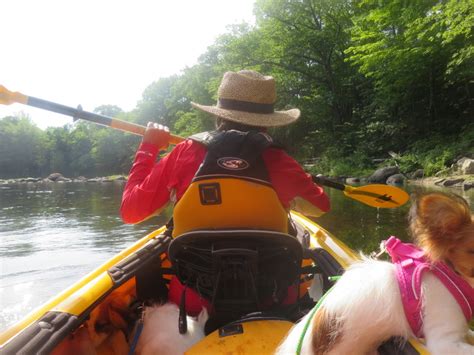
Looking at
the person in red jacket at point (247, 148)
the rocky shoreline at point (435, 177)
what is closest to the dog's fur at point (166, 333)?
the person in red jacket at point (247, 148)

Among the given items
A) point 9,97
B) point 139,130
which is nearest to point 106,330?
point 139,130

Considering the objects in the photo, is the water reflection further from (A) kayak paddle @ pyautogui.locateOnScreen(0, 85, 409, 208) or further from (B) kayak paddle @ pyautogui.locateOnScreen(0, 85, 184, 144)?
(B) kayak paddle @ pyautogui.locateOnScreen(0, 85, 184, 144)

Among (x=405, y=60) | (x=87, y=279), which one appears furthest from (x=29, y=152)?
(x=87, y=279)

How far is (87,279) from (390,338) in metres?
1.37

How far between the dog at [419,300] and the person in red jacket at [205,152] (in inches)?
25.1

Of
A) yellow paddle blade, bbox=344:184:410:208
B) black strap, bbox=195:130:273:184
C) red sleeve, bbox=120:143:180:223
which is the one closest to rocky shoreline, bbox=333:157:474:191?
yellow paddle blade, bbox=344:184:410:208

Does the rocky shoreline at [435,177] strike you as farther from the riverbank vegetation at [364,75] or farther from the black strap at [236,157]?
the black strap at [236,157]

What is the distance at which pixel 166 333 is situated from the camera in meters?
1.57

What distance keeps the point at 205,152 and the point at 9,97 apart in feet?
5.20

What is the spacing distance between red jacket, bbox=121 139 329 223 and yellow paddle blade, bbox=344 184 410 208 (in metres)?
1.43

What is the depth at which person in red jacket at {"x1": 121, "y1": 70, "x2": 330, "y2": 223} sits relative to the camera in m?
1.55

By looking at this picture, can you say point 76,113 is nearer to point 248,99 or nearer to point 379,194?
point 248,99

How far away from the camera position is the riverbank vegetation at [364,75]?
12406 mm

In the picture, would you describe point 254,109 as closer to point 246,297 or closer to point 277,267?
point 277,267
